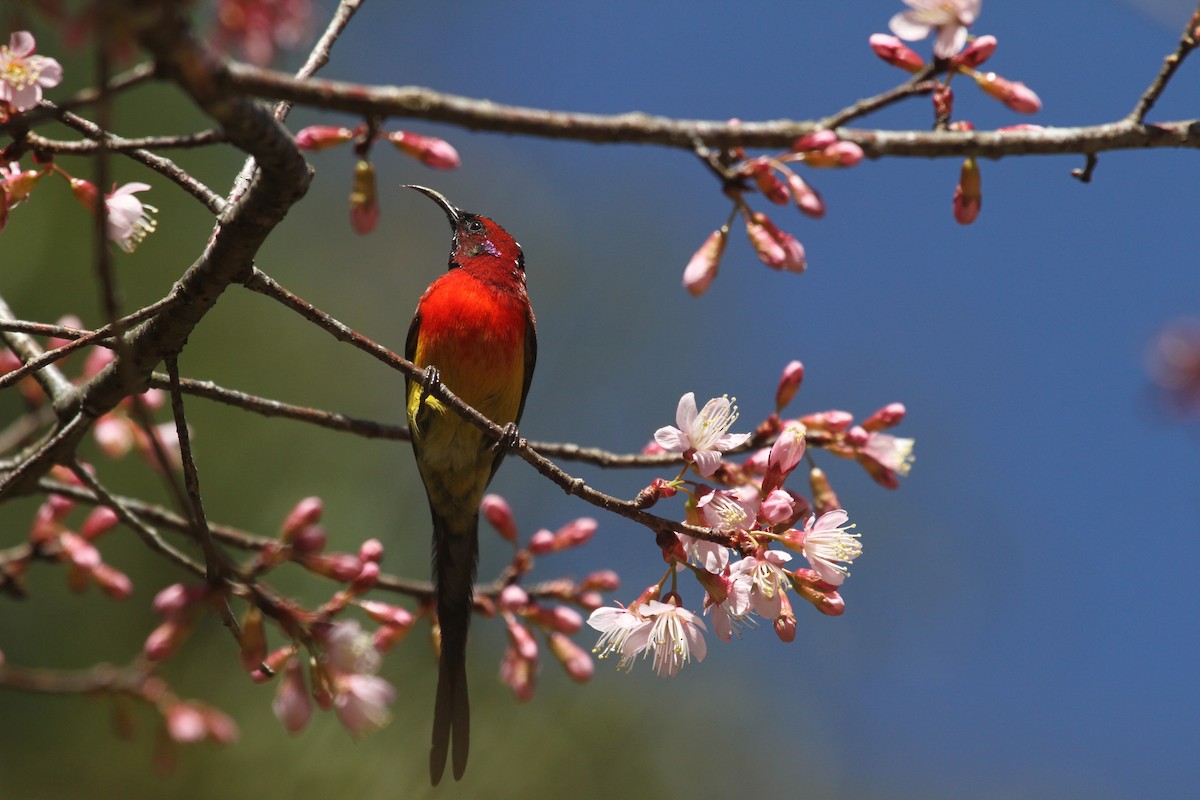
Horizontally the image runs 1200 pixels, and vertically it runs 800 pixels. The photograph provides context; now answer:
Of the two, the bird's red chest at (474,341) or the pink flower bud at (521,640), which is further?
the bird's red chest at (474,341)

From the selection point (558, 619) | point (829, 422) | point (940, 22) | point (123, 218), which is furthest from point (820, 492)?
point (123, 218)

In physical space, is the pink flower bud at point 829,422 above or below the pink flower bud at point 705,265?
below

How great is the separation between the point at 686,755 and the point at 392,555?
9.04 ft

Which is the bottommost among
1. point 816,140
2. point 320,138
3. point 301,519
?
point 301,519

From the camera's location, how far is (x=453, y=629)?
3.26 m

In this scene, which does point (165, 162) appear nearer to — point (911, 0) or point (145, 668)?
point (911, 0)

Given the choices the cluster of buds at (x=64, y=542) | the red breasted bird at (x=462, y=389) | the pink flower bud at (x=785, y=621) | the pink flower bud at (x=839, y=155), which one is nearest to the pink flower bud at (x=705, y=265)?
the pink flower bud at (x=839, y=155)

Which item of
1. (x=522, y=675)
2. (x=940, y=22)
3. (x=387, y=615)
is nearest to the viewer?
(x=940, y=22)

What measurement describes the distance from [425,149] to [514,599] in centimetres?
149

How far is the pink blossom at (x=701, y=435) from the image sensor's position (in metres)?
2.32

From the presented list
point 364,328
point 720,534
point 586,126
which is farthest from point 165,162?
point 364,328

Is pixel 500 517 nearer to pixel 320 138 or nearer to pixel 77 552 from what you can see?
pixel 77 552

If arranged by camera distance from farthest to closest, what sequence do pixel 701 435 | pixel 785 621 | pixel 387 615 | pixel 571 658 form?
pixel 571 658, pixel 387 615, pixel 701 435, pixel 785 621

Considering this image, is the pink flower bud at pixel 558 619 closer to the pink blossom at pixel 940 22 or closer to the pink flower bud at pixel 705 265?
the pink flower bud at pixel 705 265
